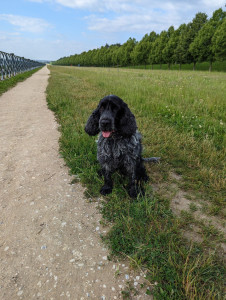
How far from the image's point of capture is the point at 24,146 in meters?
4.83

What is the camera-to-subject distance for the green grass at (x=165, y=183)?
1905 millimetres

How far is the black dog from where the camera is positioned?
2.96 meters

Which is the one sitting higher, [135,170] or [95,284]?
[135,170]

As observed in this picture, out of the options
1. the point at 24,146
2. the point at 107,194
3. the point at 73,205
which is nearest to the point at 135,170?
the point at 107,194

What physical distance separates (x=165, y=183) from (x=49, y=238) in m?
2.12

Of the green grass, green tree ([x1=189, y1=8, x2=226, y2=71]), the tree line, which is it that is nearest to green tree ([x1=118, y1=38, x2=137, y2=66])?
the tree line

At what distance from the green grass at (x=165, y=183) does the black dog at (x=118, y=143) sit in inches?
9.6

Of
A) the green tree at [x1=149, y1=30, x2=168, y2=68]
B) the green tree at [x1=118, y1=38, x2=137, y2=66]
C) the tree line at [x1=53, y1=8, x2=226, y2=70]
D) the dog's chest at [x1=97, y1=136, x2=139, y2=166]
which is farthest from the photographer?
the green tree at [x1=118, y1=38, x2=137, y2=66]

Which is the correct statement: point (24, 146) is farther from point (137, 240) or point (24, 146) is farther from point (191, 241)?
point (191, 241)

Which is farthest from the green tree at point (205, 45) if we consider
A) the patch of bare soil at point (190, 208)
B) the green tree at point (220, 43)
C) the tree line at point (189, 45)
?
the patch of bare soil at point (190, 208)

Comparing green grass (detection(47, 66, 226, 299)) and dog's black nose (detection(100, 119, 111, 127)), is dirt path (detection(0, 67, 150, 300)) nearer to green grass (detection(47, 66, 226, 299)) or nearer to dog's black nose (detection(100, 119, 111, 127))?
green grass (detection(47, 66, 226, 299))

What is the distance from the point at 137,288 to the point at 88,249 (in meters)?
0.68

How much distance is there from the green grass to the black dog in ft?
0.80

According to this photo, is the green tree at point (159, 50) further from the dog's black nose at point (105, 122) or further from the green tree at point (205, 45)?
the dog's black nose at point (105, 122)
